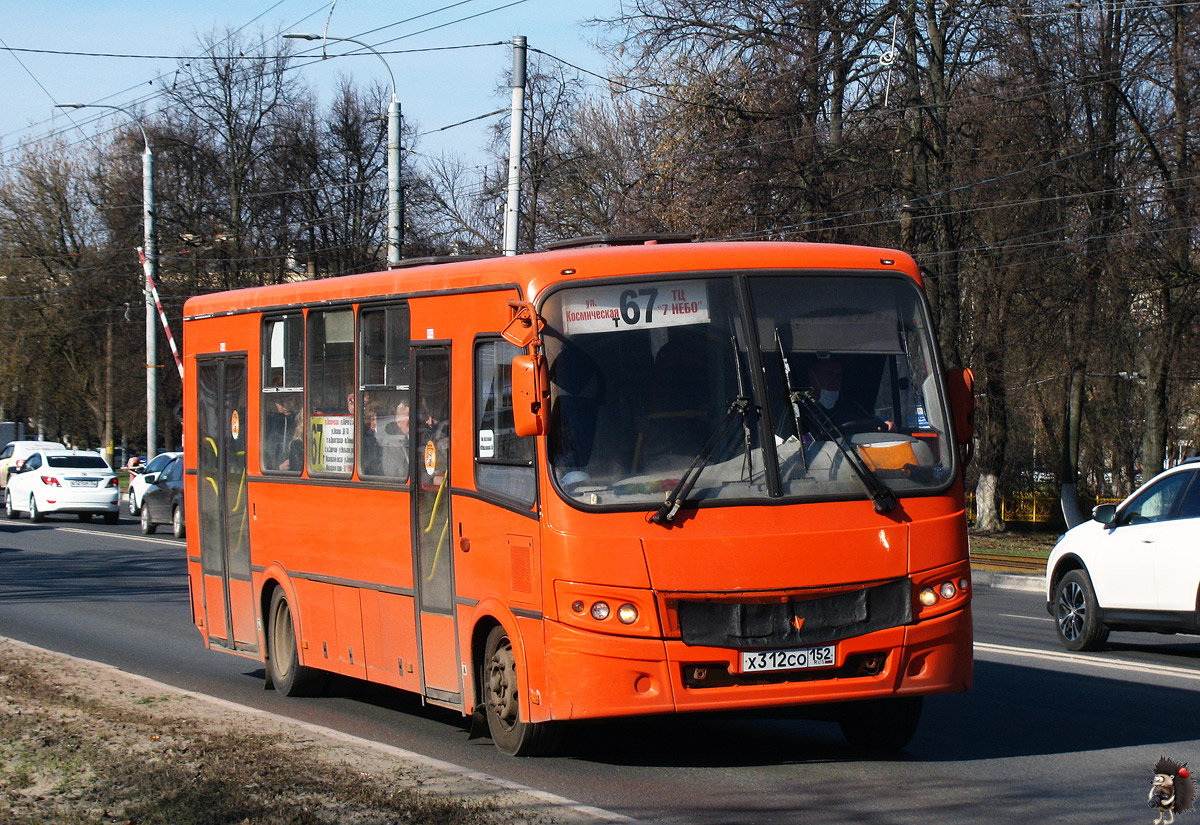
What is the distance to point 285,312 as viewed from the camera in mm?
10289

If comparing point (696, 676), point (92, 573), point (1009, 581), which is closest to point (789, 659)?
point (696, 676)

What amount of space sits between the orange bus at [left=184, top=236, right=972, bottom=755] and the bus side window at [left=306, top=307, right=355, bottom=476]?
81cm

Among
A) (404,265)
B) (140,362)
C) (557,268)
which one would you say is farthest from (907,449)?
(140,362)

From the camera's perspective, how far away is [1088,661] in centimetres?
1181

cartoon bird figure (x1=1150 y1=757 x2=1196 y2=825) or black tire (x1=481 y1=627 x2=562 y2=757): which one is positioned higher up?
black tire (x1=481 y1=627 x2=562 y2=757)

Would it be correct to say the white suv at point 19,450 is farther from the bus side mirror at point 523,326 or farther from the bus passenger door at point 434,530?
the bus side mirror at point 523,326

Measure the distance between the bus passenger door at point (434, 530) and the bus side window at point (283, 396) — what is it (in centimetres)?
177

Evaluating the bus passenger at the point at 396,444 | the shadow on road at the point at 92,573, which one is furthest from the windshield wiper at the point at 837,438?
the shadow on road at the point at 92,573

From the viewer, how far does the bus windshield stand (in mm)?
7027

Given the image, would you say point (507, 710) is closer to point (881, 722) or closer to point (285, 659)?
point (881, 722)

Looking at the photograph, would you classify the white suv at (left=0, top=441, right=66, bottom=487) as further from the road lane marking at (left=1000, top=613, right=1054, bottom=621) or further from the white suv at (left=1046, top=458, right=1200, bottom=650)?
the white suv at (left=1046, top=458, right=1200, bottom=650)

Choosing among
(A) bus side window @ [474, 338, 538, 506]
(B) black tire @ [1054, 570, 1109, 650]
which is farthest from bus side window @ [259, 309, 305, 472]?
(B) black tire @ [1054, 570, 1109, 650]

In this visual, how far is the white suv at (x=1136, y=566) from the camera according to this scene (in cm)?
1191

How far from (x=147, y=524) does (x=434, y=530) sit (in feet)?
75.1
